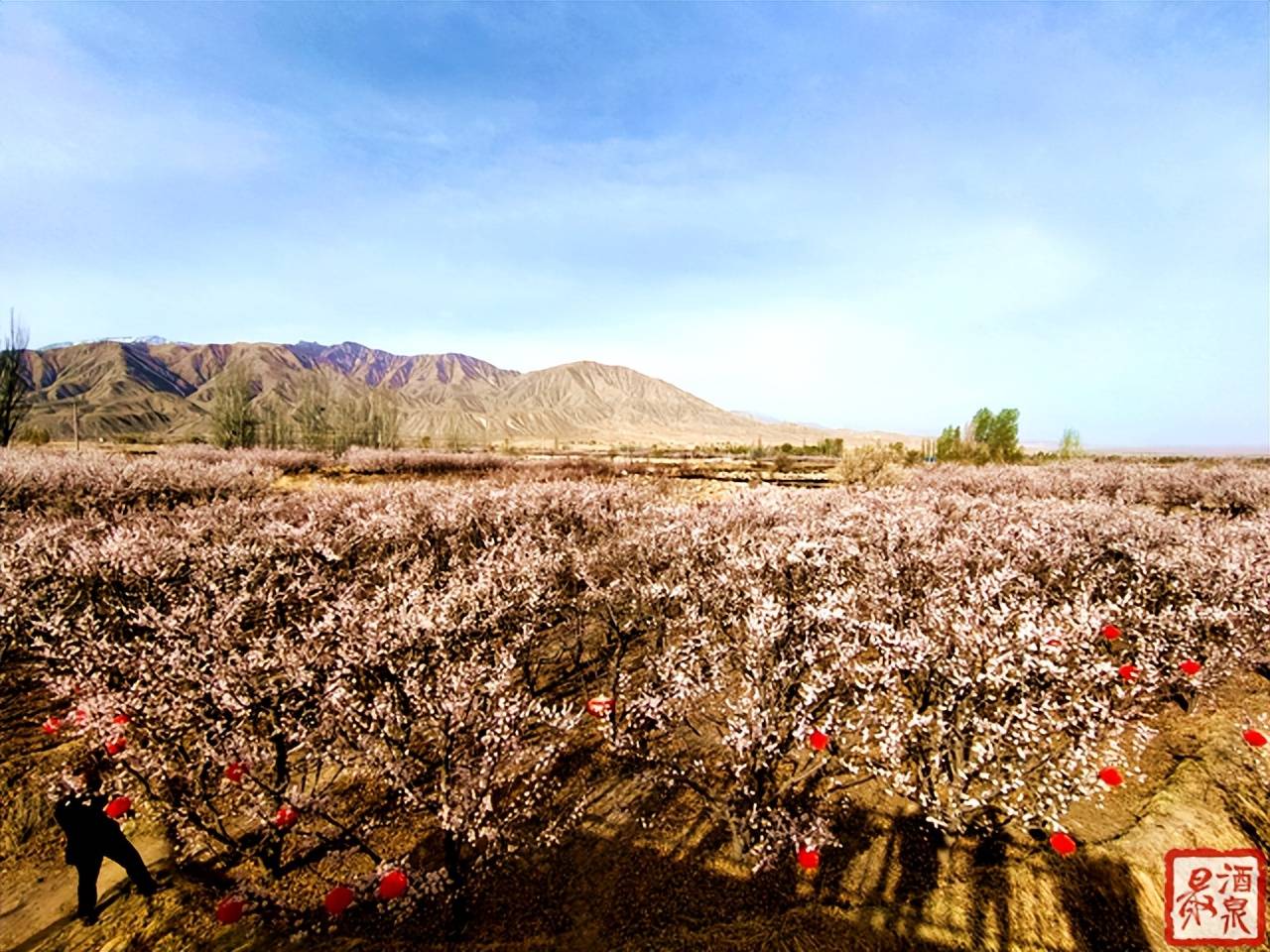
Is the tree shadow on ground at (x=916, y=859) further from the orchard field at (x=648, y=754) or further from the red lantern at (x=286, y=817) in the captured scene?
the red lantern at (x=286, y=817)

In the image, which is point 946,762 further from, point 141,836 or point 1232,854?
point 141,836

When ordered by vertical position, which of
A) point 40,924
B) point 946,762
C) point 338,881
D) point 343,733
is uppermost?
point 343,733

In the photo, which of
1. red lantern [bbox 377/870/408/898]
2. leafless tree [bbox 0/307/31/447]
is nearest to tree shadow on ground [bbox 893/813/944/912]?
red lantern [bbox 377/870/408/898]

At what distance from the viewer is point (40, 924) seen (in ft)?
15.4

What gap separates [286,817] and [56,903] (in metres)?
2.68

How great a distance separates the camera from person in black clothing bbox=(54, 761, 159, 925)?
453 cm

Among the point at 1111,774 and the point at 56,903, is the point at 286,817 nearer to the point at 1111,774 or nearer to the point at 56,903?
the point at 56,903

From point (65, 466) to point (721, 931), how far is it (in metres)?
23.8

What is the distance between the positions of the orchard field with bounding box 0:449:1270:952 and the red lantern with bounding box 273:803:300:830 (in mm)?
66

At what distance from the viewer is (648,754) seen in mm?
5914

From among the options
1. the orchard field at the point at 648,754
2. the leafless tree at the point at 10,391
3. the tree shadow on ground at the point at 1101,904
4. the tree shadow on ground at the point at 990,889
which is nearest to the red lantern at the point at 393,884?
the orchard field at the point at 648,754

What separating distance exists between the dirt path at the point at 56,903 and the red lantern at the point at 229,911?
1.19m

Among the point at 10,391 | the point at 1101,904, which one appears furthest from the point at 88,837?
the point at 10,391

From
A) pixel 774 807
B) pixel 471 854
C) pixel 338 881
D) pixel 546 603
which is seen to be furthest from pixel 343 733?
pixel 774 807
